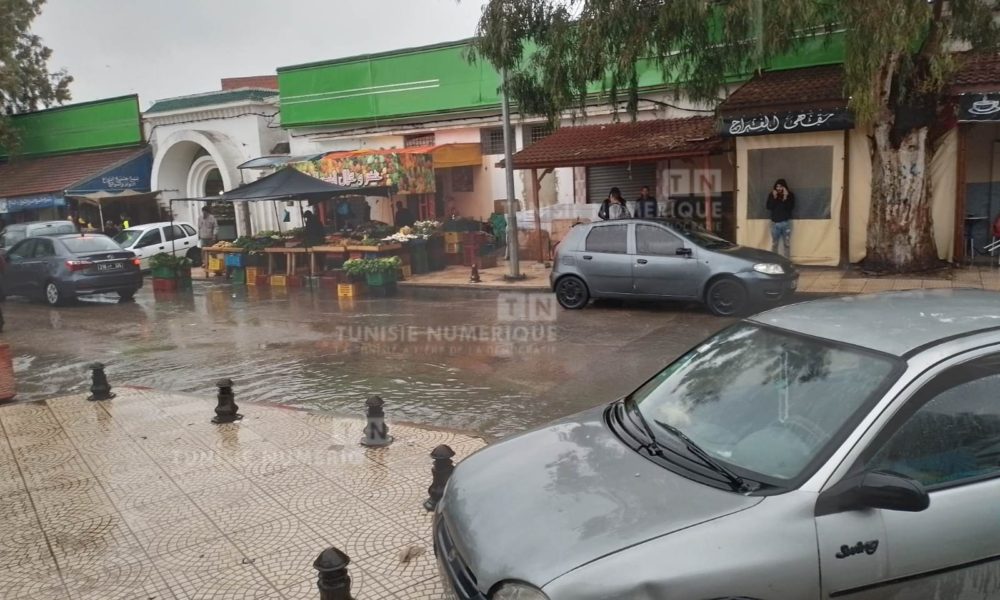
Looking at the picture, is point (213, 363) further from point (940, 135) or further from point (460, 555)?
point (940, 135)

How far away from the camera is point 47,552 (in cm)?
469

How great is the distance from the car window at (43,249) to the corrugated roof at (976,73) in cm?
1787

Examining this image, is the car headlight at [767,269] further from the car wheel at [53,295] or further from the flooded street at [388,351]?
the car wheel at [53,295]

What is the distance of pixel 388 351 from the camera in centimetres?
1055

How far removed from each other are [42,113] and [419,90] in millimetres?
18715

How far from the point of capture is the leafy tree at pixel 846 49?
11.2 meters

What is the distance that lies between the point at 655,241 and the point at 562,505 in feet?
30.0

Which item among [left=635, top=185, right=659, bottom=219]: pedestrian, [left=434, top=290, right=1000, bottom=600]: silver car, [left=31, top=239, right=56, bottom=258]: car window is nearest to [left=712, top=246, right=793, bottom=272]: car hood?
[left=635, top=185, right=659, bottom=219]: pedestrian

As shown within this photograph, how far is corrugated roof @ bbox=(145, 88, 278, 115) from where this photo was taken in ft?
81.5

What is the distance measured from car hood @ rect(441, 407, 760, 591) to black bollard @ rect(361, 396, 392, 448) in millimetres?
2867

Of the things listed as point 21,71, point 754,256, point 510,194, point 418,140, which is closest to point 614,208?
point 510,194

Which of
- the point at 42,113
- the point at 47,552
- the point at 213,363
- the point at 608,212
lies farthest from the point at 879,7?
Result: the point at 42,113

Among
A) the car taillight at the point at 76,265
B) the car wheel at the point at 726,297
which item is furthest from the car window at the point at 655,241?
the car taillight at the point at 76,265

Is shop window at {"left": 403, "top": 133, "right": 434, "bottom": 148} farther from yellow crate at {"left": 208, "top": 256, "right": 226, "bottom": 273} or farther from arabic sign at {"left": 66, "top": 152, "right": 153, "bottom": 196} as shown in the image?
arabic sign at {"left": 66, "top": 152, "right": 153, "bottom": 196}
